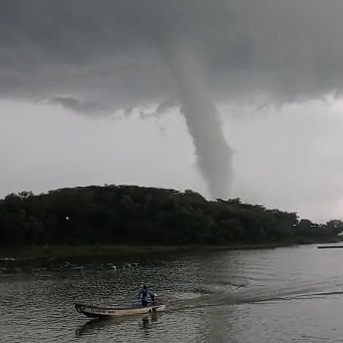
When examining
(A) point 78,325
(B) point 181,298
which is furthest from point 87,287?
(A) point 78,325

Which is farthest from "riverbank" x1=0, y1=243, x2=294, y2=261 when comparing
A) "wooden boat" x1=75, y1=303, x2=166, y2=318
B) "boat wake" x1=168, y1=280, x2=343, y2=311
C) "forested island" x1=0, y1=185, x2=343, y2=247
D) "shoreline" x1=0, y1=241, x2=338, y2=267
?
"wooden boat" x1=75, y1=303, x2=166, y2=318

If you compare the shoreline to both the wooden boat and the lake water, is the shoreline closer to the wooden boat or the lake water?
the lake water

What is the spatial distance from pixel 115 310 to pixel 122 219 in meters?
113

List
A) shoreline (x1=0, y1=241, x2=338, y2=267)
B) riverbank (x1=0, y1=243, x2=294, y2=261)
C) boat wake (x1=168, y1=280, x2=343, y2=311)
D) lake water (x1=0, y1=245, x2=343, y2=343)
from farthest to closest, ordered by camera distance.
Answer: riverbank (x1=0, y1=243, x2=294, y2=261) < shoreline (x1=0, y1=241, x2=338, y2=267) < boat wake (x1=168, y1=280, x2=343, y2=311) < lake water (x1=0, y1=245, x2=343, y2=343)

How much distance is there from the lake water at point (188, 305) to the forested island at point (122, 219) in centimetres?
6328

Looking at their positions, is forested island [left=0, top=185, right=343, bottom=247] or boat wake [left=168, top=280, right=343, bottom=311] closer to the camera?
boat wake [left=168, top=280, right=343, bottom=311]

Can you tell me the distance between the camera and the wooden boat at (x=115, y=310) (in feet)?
151

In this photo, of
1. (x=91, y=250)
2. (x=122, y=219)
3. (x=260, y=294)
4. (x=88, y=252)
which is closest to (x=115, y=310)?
(x=260, y=294)

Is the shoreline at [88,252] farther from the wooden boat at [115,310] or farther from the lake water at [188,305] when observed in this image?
the wooden boat at [115,310]

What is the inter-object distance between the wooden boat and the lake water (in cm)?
54

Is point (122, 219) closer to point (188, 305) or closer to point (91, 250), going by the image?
point (91, 250)

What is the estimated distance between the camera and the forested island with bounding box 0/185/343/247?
150 m

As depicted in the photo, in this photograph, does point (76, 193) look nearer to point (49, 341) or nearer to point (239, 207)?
point (239, 207)

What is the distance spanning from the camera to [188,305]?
5275 centimetres
